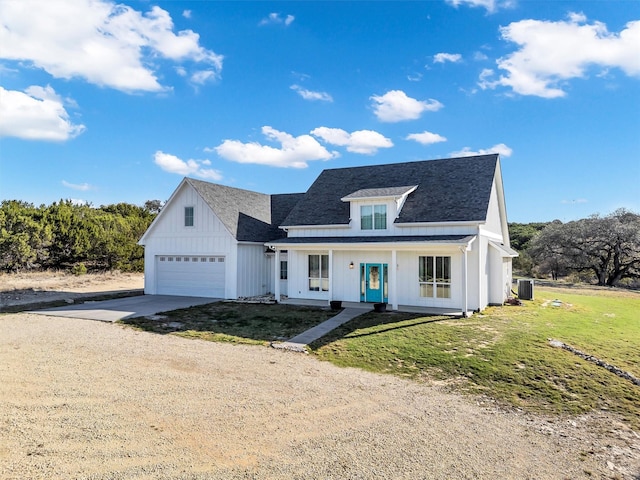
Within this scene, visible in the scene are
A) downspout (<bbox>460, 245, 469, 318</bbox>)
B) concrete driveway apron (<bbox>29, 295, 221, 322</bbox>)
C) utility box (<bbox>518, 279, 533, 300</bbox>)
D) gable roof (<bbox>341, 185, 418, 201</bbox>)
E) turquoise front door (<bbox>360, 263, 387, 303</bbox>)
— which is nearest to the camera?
downspout (<bbox>460, 245, 469, 318</bbox>)

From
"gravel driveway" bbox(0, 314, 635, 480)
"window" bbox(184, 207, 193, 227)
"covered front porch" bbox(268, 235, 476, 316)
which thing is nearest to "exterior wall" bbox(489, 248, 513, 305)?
"covered front porch" bbox(268, 235, 476, 316)

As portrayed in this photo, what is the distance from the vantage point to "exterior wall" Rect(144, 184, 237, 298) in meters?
20.0

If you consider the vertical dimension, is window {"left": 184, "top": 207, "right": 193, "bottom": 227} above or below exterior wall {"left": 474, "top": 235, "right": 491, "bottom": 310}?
above

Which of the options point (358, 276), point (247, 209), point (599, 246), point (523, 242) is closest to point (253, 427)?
point (358, 276)

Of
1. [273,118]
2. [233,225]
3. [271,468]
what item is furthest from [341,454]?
[273,118]

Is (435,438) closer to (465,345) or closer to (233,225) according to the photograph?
(465,345)

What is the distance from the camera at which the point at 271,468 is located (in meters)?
4.87

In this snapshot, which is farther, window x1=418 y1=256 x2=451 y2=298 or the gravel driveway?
window x1=418 y1=256 x2=451 y2=298

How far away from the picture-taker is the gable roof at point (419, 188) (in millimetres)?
16953

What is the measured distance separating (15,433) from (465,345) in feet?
32.9

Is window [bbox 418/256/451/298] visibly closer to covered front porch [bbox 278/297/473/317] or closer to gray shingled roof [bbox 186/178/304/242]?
covered front porch [bbox 278/297/473/317]

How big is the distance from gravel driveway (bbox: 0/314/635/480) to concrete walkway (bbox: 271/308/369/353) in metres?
1.58

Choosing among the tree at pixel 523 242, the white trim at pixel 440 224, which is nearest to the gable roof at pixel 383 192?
the white trim at pixel 440 224

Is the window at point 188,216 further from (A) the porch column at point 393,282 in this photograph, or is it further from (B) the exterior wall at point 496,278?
(B) the exterior wall at point 496,278
